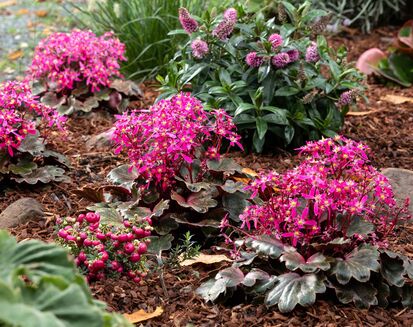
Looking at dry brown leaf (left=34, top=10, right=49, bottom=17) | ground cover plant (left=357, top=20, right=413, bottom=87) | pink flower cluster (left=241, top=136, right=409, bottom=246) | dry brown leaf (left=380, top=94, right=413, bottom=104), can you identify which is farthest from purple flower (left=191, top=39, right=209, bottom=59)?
dry brown leaf (left=34, top=10, right=49, bottom=17)

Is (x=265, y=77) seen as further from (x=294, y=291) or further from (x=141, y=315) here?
(x=141, y=315)

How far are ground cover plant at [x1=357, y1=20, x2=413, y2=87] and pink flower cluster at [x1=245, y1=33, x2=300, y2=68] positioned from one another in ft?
6.17

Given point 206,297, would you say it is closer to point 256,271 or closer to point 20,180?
point 256,271

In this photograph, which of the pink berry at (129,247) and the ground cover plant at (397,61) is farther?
the ground cover plant at (397,61)

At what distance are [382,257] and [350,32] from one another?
16.0 feet

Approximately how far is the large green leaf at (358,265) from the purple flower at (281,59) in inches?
63.1

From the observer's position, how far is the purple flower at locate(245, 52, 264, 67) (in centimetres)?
425

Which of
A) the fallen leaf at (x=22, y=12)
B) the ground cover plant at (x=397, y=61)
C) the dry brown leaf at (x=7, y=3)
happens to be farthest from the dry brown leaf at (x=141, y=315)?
the dry brown leaf at (x=7, y=3)

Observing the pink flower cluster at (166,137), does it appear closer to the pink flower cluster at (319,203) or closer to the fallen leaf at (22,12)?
the pink flower cluster at (319,203)

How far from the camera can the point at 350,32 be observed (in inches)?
292

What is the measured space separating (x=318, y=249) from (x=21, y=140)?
1.93m

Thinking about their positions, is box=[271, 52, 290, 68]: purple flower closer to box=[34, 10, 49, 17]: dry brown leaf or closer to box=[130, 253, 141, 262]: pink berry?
box=[130, 253, 141, 262]: pink berry

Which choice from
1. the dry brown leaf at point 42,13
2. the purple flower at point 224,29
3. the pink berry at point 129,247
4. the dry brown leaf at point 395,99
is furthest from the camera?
the dry brown leaf at point 42,13

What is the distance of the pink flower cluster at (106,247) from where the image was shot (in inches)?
117
